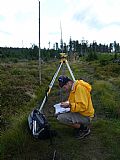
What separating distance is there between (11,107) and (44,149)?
278cm

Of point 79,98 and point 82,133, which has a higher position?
point 79,98

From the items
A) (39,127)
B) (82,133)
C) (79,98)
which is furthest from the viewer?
(82,133)

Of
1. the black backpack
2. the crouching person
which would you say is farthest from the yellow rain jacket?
the black backpack

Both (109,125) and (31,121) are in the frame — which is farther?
(109,125)

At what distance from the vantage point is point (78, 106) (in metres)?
5.56

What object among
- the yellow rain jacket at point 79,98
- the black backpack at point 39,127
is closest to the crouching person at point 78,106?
the yellow rain jacket at point 79,98

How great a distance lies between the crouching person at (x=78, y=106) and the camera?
5.54m

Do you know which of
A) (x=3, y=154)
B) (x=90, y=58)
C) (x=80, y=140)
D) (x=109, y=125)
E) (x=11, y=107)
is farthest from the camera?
(x=90, y=58)

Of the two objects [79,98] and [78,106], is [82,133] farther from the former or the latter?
[79,98]

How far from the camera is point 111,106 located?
8.09 meters

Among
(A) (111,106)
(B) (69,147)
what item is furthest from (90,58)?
(B) (69,147)

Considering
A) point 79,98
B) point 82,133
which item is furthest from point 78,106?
point 82,133

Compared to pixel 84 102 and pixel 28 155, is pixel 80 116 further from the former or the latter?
pixel 28 155

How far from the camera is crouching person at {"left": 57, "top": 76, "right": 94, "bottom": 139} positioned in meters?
5.54
